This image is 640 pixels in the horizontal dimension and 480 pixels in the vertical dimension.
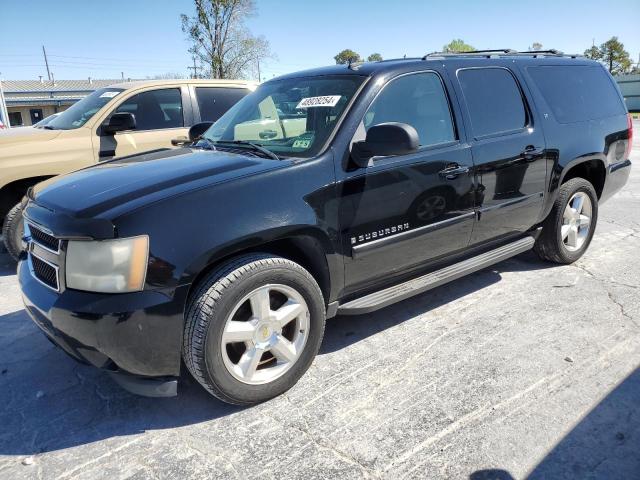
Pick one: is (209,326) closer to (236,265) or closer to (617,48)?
(236,265)

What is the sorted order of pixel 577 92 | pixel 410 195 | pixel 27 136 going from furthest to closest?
pixel 27 136 < pixel 577 92 < pixel 410 195

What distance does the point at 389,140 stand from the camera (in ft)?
9.06

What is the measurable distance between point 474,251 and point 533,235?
850 millimetres

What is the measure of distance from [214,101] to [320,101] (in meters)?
3.30

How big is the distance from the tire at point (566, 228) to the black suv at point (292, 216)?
7 cm

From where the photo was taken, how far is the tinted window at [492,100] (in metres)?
3.63

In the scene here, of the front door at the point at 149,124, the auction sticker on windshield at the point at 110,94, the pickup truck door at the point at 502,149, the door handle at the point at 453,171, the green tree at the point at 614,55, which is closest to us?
the door handle at the point at 453,171

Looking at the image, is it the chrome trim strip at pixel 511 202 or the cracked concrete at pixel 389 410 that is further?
the chrome trim strip at pixel 511 202

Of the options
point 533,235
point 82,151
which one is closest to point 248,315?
point 533,235

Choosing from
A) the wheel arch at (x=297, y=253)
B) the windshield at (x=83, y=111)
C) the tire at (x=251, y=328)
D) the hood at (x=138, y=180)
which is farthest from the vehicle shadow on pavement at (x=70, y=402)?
the windshield at (x=83, y=111)

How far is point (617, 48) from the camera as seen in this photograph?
61062 millimetres

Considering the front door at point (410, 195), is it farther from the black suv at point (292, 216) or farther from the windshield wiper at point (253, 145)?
the windshield wiper at point (253, 145)

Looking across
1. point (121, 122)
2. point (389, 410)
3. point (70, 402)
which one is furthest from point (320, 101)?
point (121, 122)

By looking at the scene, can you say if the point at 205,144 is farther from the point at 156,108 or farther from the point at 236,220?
the point at 156,108
